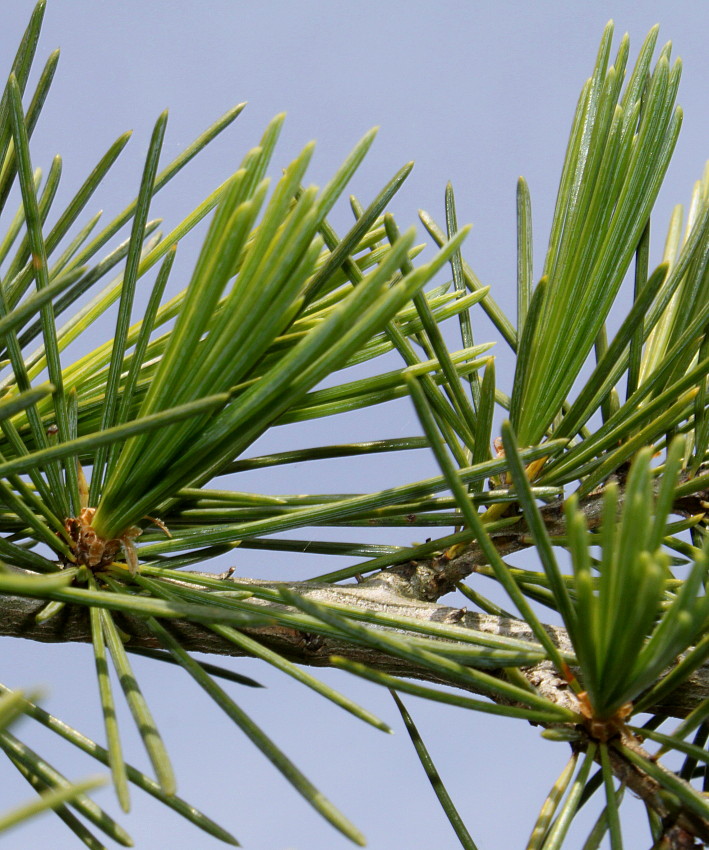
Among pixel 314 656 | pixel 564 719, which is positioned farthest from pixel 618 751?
pixel 314 656

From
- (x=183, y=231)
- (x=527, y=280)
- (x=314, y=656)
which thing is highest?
(x=527, y=280)

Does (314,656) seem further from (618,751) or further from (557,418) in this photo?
(557,418)

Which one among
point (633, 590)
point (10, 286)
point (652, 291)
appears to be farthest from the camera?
point (10, 286)

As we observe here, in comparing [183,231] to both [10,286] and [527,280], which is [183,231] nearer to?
[10,286]

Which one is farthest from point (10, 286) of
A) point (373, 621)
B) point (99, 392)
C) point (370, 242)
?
point (373, 621)

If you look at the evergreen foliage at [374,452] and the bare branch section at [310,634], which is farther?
the bare branch section at [310,634]

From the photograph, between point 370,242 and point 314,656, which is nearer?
point 314,656

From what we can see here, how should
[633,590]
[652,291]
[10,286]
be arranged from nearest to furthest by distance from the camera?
[633,590] → [652,291] → [10,286]

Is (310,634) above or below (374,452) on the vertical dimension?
below

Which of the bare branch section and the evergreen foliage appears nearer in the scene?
the evergreen foliage

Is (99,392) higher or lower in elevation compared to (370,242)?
lower
